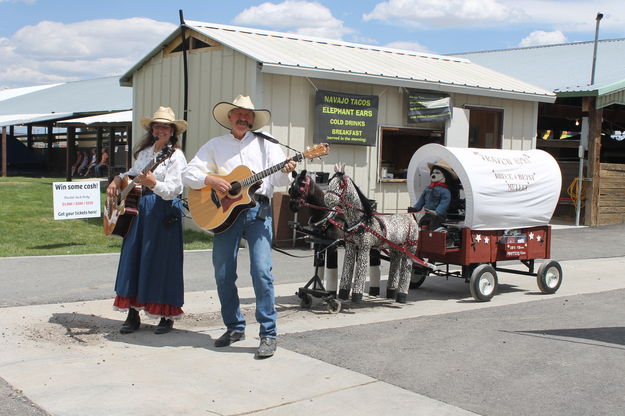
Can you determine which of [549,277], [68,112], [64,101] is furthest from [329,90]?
[64,101]

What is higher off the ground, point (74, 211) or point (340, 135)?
point (340, 135)

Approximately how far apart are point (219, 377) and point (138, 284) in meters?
1.73

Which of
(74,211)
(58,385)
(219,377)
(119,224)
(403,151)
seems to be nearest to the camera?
(58,385)

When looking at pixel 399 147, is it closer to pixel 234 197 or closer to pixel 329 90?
pixel 329 90

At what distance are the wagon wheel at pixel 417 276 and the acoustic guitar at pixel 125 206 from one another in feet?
13.0

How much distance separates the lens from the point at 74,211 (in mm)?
13000

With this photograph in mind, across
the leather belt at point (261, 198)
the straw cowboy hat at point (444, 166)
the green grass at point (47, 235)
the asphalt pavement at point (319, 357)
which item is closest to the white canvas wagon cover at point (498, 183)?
the straw cowboy hat at point (444, 166)

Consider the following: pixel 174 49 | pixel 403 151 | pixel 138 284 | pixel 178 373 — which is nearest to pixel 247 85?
pixel 174 49

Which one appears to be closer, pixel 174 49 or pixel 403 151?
pixel 174 49

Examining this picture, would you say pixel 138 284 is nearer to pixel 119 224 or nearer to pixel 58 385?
pixel 119 224

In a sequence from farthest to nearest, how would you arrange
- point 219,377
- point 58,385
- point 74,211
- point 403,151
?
point 403,151
point 74,211
point 219,377
point 58,385

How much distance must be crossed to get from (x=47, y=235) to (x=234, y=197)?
27.7 feet

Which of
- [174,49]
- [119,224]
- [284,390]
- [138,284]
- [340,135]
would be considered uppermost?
[174,49]

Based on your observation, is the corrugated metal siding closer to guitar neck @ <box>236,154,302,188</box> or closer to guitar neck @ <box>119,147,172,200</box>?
guitar neck @ <box>119,147,172,200</box>
